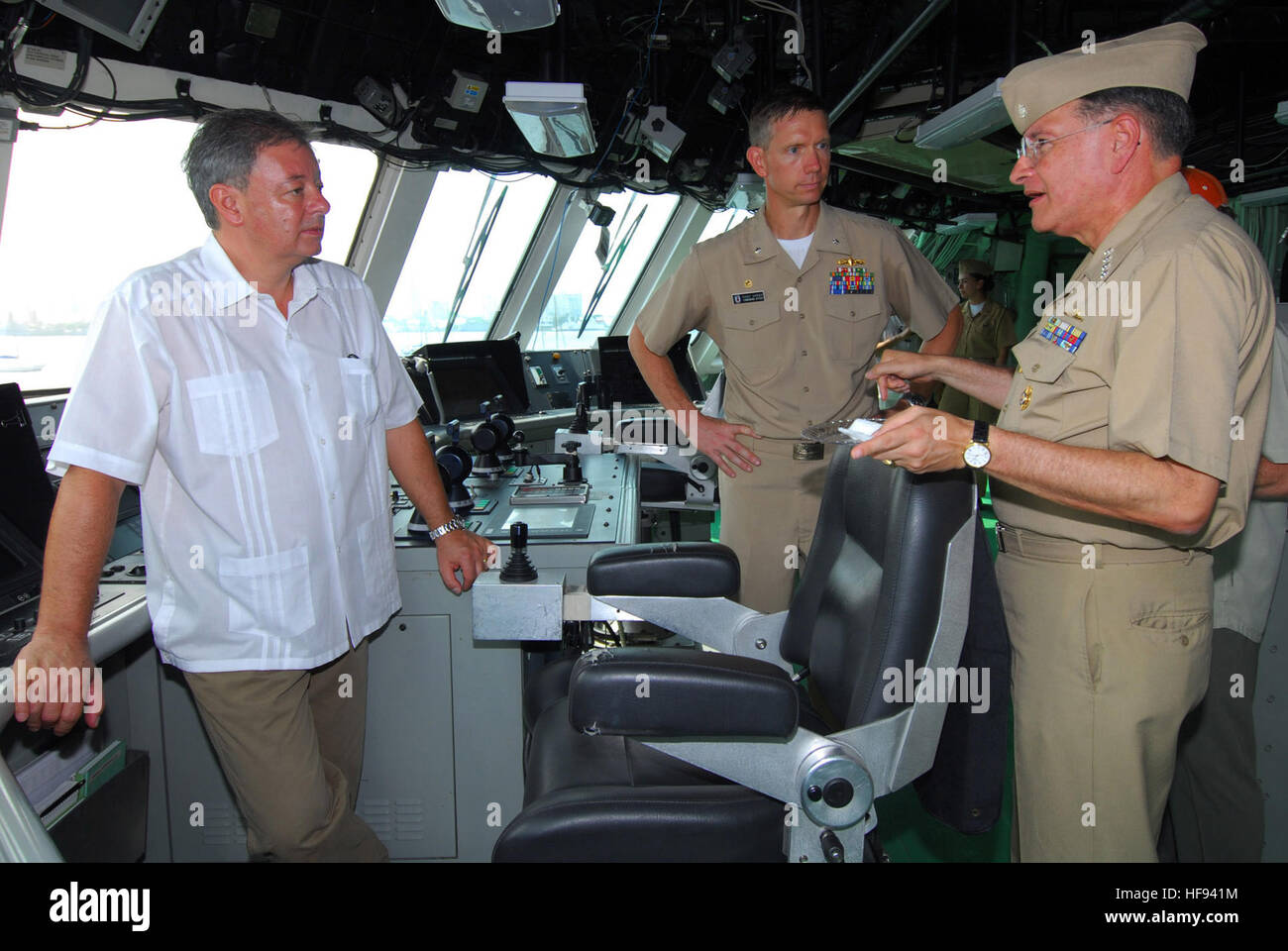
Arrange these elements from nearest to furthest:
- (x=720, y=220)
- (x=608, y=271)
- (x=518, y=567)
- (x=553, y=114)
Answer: (x=518, y=567), (x=553, y=114), (x=608, y=271), (x=720, y=220)

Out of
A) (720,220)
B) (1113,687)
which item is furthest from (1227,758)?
(720,220)

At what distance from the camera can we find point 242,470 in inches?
62.1

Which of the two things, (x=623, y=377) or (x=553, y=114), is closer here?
(x=553, y=114)

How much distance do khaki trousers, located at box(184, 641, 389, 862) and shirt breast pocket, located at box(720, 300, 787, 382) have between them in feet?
4.28

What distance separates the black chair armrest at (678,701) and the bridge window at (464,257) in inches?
185

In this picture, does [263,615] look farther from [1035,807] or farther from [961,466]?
[1035,807]

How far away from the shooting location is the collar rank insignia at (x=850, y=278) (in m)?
2.42

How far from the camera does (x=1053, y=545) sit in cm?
135

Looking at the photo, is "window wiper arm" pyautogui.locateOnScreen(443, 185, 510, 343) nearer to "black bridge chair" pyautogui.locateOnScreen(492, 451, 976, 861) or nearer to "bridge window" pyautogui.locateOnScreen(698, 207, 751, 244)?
"bridge window" pyautogui.locateOnScreen(698, 207, 751, 244)

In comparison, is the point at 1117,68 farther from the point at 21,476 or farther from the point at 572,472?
the point at 21,476

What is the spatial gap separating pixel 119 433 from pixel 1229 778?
223cm

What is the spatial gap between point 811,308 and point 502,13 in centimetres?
124
